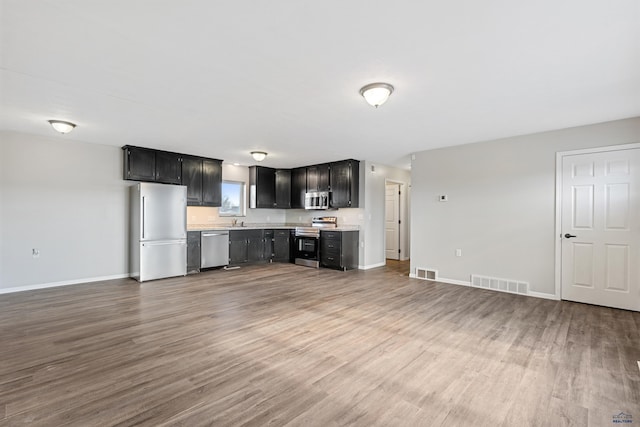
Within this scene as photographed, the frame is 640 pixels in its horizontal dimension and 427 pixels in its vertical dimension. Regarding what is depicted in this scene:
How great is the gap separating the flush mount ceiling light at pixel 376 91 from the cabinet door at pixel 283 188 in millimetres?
5321

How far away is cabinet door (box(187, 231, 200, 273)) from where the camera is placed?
6159 mm

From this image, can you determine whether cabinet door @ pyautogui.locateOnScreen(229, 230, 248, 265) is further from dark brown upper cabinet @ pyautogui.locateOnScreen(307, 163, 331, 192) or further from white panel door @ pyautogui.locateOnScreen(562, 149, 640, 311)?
white panel door @ pyautogui.locateOnScreen(562, 149, 640, 311)

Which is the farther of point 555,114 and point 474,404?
point 555,114

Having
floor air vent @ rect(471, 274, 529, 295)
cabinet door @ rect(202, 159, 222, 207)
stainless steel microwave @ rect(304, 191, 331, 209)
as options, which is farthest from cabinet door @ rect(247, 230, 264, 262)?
floor air vent @ rect(471, 274, 529, 295)

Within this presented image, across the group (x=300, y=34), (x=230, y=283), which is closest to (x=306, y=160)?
(x=230, y=283)

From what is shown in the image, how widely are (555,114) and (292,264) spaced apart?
5835mm

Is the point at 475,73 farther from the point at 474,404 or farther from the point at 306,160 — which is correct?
the point at 306,160

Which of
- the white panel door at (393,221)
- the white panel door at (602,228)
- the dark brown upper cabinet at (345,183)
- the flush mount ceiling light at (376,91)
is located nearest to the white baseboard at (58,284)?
the dark brown upper cabinet at (345,183)

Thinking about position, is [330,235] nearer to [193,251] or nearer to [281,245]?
[281,245]

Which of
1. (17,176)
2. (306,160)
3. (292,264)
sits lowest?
(292,264)

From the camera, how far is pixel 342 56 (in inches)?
95.2

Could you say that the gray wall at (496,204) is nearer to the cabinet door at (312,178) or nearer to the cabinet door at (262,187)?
the cabinet door at (312,178)

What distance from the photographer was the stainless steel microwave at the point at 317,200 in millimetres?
7246

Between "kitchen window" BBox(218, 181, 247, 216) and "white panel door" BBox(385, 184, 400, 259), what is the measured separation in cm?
403
